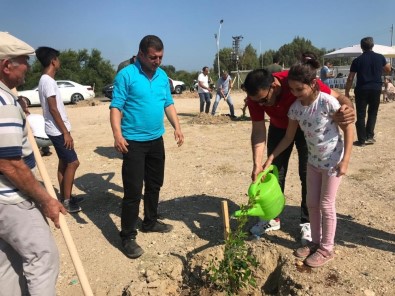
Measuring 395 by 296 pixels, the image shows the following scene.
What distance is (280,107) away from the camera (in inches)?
124

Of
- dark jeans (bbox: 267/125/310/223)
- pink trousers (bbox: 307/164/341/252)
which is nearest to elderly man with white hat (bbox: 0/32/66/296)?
pink trousers (bbox: 307/164/341/252)

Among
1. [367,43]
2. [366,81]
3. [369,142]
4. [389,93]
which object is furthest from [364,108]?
[389,93]

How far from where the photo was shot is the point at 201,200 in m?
4.72

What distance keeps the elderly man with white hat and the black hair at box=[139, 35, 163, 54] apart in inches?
49.3

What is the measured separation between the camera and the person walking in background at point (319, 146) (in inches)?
104

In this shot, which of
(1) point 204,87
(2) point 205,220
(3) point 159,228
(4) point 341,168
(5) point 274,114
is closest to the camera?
(4) point 341,168

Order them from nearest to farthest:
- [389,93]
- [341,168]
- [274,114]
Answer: [341,168] < [274,114] < [389,93]

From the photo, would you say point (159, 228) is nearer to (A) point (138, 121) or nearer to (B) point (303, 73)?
(A) point (138, 121)

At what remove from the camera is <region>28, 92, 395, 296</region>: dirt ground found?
2946mm

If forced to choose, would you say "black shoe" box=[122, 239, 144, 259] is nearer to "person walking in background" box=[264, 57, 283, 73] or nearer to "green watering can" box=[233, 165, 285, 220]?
"green watering can" box=[233, 165, 285, 220]

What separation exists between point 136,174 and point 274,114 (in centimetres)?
137

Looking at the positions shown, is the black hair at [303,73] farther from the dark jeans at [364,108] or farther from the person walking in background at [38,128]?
the person walking in background at [38,128]

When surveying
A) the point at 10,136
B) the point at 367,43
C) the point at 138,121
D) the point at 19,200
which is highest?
the point at 367,43

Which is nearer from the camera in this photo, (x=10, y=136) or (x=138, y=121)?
(x=10, y=136)
